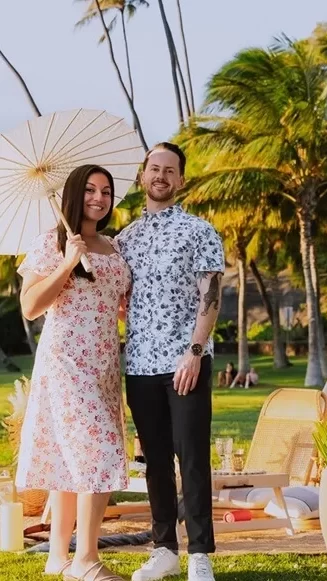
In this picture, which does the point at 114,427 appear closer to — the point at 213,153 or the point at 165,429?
the point at 165,429

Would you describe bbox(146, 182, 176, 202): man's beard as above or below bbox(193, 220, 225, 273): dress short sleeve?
above

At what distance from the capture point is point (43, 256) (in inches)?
208

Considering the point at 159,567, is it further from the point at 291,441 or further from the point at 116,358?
the point at 291,441

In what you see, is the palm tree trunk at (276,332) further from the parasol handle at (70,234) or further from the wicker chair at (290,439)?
the parasol handle at (70,234)

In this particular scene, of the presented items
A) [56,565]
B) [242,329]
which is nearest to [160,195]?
[56,565]

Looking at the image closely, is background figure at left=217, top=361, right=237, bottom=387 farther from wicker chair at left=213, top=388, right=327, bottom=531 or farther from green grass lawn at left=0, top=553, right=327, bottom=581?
green grass lawn at left=0, top=553, right=327, bottom=581

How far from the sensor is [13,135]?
5637mm

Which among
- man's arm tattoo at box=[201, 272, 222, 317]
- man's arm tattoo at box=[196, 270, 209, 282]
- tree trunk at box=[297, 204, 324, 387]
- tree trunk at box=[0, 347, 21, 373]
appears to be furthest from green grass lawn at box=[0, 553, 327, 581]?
tree trunk at box=[0, 347, 21, 373]

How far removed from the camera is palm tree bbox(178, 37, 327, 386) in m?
26.5

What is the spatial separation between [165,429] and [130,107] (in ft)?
129

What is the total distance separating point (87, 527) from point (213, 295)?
1104mm

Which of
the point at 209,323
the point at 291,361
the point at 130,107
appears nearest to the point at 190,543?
the point at 209,323

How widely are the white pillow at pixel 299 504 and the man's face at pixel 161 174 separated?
2.94 meters

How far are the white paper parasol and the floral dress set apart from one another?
0.45 m
